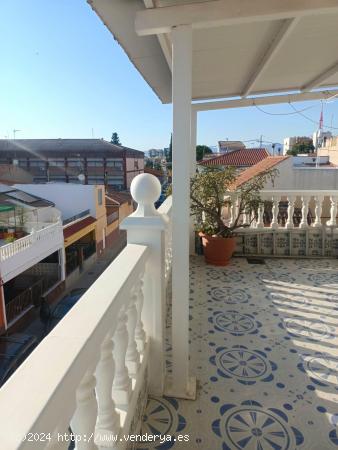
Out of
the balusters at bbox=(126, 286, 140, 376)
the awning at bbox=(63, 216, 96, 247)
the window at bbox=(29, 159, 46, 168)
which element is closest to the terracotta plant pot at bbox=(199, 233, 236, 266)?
the balusters at bbox=(126, 286, 140, 376)

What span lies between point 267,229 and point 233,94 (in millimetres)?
1732

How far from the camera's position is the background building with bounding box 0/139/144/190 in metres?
30.4

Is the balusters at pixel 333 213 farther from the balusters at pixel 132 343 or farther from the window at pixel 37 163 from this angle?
the window at pixel 37 163

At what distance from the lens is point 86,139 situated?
34094mm

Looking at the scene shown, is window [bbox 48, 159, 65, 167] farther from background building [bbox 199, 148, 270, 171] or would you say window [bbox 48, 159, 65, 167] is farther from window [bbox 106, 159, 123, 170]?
background building [bbox 199, 148, 270, 171]

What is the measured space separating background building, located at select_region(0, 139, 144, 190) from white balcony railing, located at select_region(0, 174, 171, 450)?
2952 centimetres

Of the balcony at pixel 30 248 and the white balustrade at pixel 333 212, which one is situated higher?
→ the white balustrade at pixel 333 212

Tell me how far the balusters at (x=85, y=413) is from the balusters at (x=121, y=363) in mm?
310

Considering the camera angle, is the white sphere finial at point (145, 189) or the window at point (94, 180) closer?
the white sphere finial at point (145, 189)

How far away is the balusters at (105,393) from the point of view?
36.0 inches

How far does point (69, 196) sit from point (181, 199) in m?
15.7

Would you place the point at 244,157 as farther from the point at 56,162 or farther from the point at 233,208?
the point at 56,162

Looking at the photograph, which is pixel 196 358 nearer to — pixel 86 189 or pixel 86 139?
pixel 86 189

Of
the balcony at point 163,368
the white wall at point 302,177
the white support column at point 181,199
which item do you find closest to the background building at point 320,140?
the white wall at point 302,177
